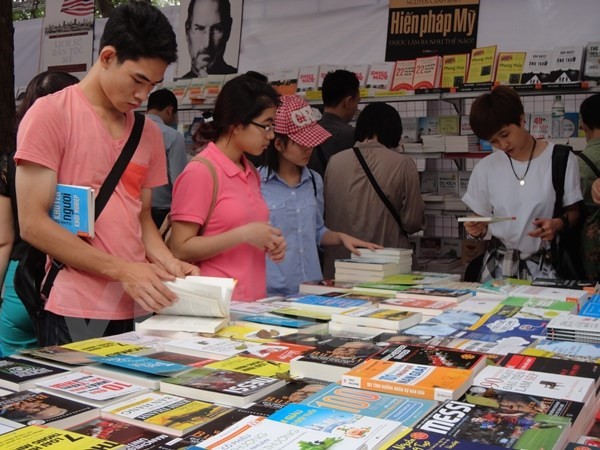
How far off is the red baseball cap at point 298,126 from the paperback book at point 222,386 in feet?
5.40

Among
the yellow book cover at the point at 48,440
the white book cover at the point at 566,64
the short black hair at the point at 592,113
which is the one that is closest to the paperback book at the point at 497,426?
the yellow book cover at the point at 48,440

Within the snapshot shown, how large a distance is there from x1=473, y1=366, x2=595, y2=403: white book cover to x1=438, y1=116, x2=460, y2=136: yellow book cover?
3.93 meters

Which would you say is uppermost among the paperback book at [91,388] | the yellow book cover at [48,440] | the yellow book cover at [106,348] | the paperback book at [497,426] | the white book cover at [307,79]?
the white book cover at [307,79]

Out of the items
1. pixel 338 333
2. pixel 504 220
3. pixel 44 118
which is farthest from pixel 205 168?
pixel 504 220

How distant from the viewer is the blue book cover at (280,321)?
2068mm

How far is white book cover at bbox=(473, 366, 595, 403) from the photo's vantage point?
1.38m

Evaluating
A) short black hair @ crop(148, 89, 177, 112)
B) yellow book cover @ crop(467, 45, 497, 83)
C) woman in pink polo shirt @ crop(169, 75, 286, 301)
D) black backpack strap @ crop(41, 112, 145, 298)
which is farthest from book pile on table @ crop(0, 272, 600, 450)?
short black hair @ crop(148, 89, 177, 112)

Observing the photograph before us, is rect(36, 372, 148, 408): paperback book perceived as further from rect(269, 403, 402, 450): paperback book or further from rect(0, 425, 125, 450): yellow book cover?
rect(269, 403, 402, 450): paperback book

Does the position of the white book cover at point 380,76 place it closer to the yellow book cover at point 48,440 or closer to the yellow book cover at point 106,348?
the yellow book cover at point 106,348

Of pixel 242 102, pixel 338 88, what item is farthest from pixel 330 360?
pixel 338 88

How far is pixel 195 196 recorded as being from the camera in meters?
2.54

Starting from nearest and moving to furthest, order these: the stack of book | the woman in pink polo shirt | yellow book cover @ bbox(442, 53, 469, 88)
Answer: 1. the stack of book
2. the woman in pink polo shirt
3. yellow book cover @ bbox(442, 53, 469, 88)

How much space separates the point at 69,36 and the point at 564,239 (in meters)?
6.23

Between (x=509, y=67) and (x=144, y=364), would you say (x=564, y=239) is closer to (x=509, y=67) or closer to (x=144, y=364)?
(x=509, y=67)
